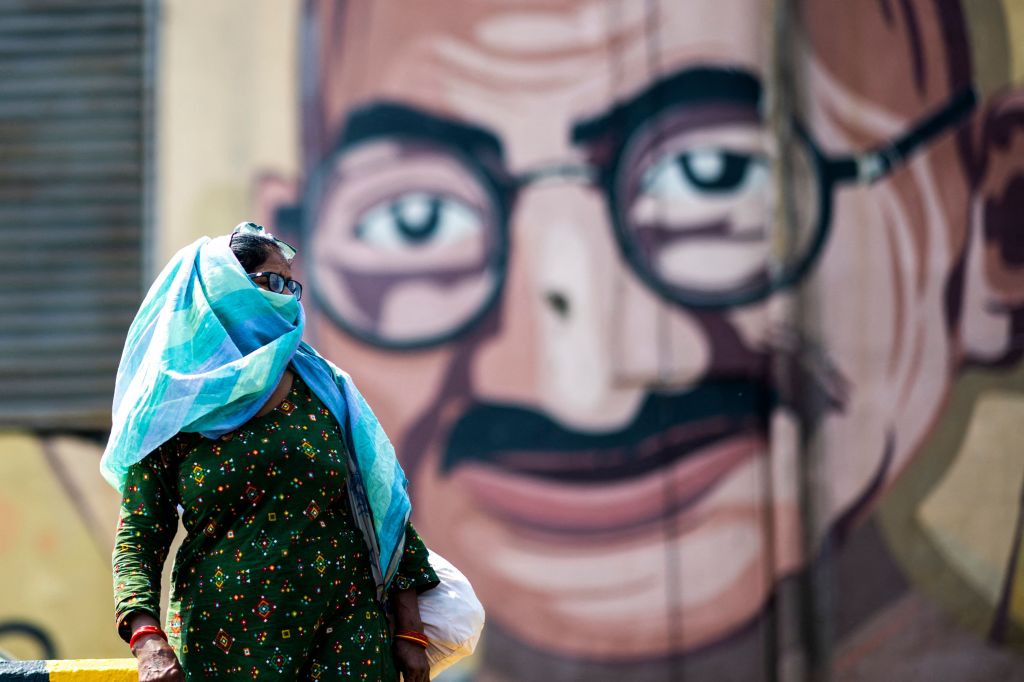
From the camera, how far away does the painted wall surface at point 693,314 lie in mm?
5215

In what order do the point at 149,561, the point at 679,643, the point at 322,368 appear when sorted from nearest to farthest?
the point at 149,561, the point at 322,368, the point at 679,643

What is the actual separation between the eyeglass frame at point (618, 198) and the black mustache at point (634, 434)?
1.27 feet

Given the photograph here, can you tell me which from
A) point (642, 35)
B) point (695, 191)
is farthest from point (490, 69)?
point (695, 191)

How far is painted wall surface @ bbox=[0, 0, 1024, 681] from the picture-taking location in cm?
521

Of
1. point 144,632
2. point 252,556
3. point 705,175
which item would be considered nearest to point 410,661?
point 252,556

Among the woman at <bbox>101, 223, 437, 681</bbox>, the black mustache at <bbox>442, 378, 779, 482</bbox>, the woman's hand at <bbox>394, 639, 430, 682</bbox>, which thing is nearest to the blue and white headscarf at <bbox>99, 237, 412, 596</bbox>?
the woman at <bbox>101, 223, 437, 681</bbox>

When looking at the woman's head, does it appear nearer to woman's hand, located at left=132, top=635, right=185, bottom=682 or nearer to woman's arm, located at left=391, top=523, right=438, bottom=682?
woman's arm, located at left=391, top=523, right=438, bottom=682

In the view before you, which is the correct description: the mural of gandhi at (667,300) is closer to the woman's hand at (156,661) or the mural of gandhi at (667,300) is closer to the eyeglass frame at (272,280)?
the eyeglass frame at (272,280)

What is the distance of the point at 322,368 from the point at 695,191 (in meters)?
3.41

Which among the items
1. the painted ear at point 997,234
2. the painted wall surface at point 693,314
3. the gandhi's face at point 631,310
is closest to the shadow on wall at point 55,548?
the painted wall surface at point 693,314

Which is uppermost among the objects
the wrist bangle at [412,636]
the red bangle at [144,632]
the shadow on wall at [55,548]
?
the red bangle at [144,632]

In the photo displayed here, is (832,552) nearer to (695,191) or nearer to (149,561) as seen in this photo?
(695,191)

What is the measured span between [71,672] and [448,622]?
69 centimetres

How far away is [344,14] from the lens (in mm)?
5461
